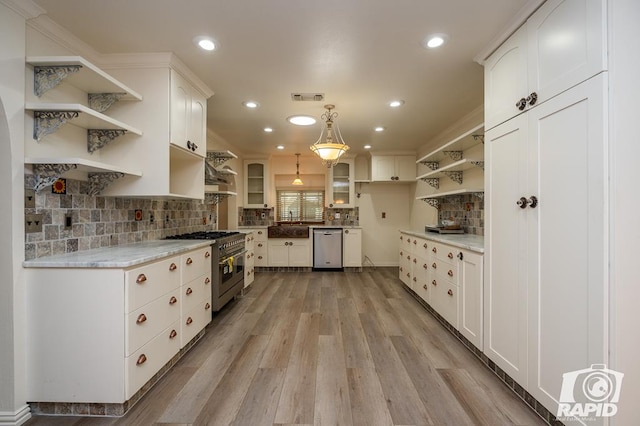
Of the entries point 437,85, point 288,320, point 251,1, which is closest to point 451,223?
point 437,85

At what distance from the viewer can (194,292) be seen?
99.6 inches

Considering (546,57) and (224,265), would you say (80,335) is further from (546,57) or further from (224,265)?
(546,57)

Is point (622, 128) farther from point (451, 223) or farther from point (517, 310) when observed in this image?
point (451, 223)

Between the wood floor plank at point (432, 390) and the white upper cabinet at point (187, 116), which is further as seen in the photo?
the white upper cabinet at point (187, 116)

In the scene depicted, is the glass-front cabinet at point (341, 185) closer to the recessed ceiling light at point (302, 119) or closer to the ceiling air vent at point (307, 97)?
the recessed ceiling light at point (302, 119)

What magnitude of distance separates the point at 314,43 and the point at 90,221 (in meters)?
2.19

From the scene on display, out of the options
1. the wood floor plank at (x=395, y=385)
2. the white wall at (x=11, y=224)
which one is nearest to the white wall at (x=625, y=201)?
the wood floor plank at (x=395, y=385)

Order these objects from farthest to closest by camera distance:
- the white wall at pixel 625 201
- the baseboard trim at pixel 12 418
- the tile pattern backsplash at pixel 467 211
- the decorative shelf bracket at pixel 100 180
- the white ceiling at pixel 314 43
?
the tile pattern backsplash at pixel 467 211 < the decorative shelf bracket at pixel 100 180 < the white ceiling at pixel 314 43 < the baseboard trim at pixel 12 418 < the white wall at pixel 625 201

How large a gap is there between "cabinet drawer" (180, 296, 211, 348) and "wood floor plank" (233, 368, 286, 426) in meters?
0.71

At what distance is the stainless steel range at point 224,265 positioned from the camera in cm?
305

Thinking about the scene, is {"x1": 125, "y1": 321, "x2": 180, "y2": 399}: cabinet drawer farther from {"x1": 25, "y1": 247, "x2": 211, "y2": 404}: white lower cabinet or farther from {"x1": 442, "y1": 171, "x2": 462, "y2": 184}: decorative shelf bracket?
{"x1": 442, "y1": 171, "x2": 462, "y2": 184}: decorative shelf bracket

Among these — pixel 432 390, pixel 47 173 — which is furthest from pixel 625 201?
pixel 47 173

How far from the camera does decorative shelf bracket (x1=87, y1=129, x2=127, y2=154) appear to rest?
2197 mm

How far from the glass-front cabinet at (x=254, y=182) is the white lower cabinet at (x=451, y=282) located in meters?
3.40
